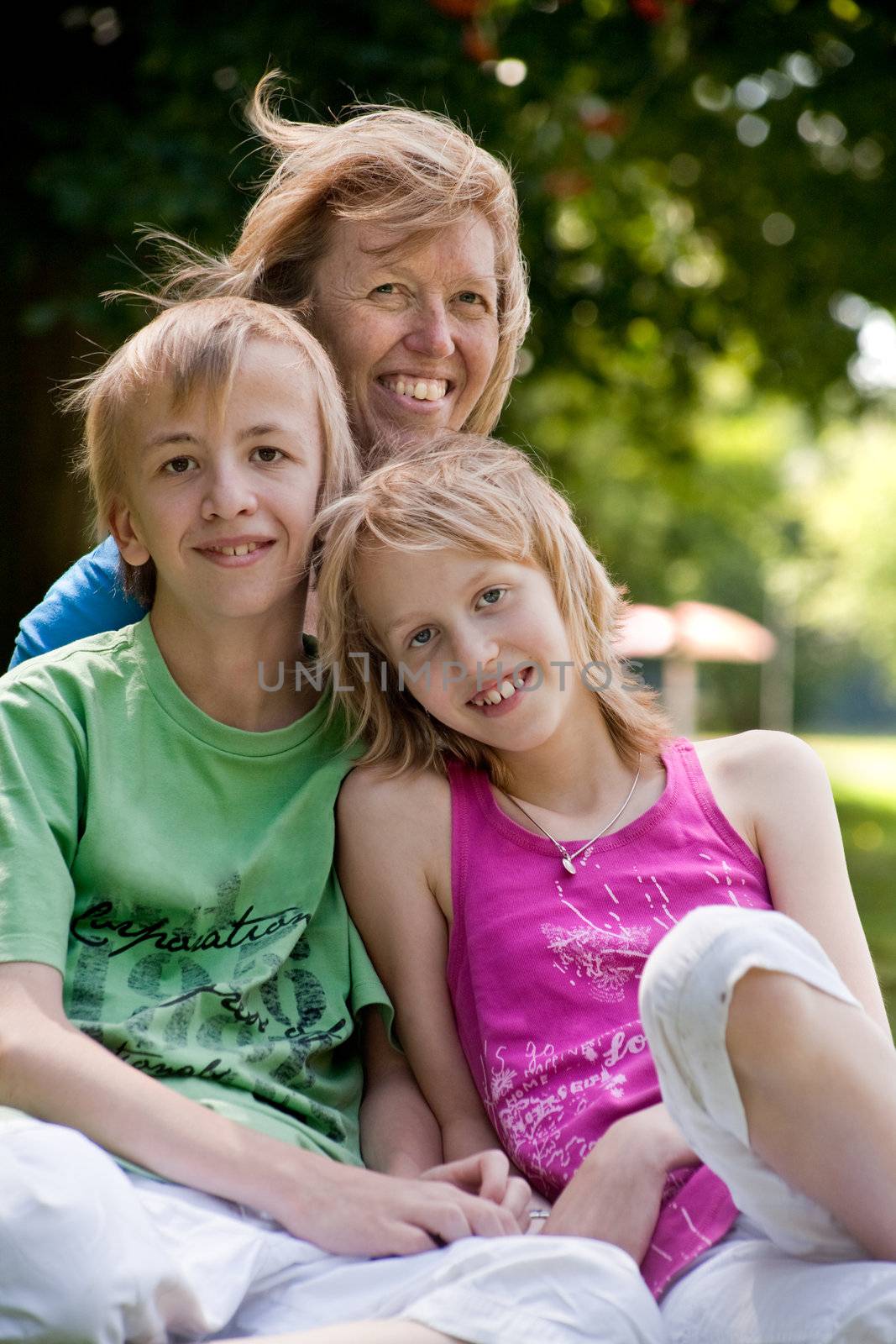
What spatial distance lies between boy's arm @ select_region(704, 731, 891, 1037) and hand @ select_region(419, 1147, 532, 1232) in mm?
529

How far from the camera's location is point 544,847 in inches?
85.4

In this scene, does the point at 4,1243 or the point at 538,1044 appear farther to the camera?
the point at 538,1044

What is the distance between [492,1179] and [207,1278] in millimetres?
386

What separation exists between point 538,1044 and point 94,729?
2.53ft

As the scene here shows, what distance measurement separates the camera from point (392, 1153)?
198cm

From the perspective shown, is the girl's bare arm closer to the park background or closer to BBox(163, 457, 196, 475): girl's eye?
BBox(163, 457, 196, 475): girl's eye

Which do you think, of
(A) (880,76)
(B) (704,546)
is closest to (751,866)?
(A) (880,76)

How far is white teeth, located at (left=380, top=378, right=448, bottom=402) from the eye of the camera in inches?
109

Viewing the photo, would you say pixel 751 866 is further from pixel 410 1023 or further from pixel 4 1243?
pixel 4 1243

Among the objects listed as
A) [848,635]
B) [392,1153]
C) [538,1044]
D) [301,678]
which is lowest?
[848,635]

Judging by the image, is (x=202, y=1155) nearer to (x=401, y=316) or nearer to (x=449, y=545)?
(x=449, y=545)

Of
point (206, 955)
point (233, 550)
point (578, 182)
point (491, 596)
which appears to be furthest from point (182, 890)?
point (578, 182)

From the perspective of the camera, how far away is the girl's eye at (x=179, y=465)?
2.17 meters

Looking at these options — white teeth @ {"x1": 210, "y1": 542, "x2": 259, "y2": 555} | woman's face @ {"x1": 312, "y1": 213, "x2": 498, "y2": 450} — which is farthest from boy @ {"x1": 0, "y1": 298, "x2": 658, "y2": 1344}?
woman's face @ {"x1": 312, "y1": 213, "x2": 498, "y2": 450}
